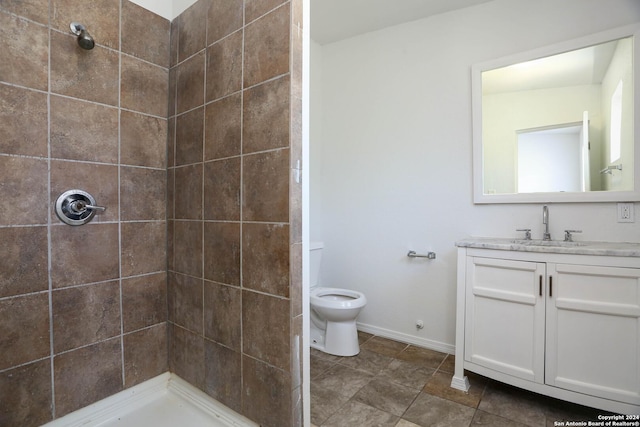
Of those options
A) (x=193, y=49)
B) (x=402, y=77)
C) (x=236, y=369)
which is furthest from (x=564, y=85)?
(x=236, y=369)

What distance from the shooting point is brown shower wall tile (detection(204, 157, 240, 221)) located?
4.42 ft

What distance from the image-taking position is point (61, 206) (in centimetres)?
131

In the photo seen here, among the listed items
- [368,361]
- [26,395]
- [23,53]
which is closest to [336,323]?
[368,361]

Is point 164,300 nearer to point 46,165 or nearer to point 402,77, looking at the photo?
Answer: point 46,165

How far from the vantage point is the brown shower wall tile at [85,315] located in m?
1.31

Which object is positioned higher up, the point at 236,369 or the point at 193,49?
the point at 193,49

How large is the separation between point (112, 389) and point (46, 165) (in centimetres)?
111

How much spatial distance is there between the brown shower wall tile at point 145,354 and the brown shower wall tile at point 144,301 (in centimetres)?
5

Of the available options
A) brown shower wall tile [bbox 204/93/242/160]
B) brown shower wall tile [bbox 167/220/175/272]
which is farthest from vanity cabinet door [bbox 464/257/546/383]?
brown shower wall tile [bbox 167/220/175/272]

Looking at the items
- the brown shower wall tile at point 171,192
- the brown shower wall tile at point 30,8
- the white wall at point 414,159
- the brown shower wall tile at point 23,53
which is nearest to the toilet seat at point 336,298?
the white wall at point 414,159

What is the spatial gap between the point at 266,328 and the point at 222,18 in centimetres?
144

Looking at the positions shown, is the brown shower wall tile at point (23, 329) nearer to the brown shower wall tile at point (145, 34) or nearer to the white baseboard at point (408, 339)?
the brown shower wall tile at point (145, 34)

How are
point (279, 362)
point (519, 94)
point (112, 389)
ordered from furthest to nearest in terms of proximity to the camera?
point (519, 94)
point (112, 389)
point (279, 362)

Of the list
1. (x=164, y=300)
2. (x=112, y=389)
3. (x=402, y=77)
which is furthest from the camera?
(x=402, y=77)
